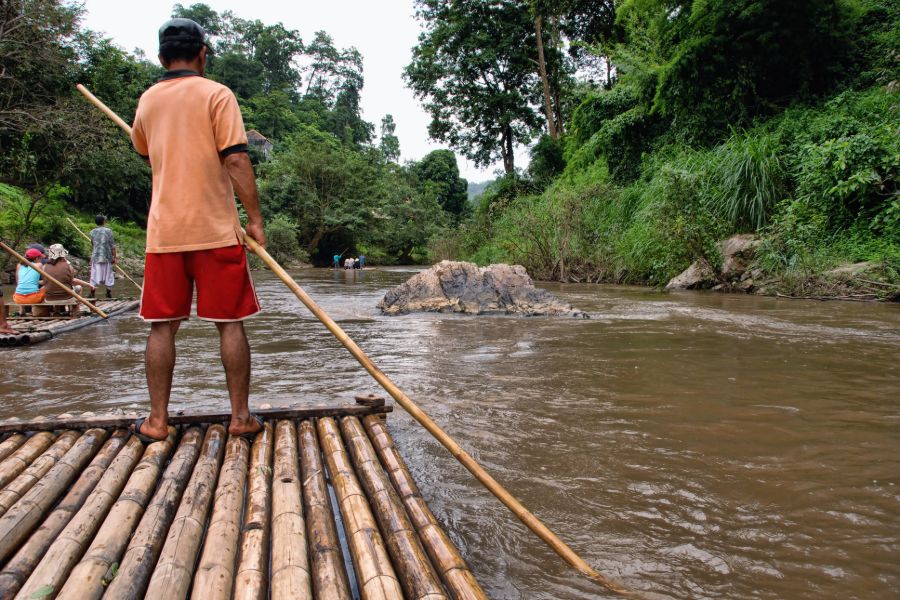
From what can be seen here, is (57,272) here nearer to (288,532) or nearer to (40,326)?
(40,326)

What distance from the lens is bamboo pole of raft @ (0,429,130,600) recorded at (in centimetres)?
128

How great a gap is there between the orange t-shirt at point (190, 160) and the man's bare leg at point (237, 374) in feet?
1.16

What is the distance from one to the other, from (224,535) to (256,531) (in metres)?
0.08

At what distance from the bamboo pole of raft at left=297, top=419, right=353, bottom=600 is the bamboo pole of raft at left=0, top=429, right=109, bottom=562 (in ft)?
2.38

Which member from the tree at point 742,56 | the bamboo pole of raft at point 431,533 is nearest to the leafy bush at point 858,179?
the tree at point 742,56

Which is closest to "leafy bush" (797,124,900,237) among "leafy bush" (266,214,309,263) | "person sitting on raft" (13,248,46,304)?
"person sitting on raft" (13,248,46,304)

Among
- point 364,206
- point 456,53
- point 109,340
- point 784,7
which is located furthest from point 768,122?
point 364,206

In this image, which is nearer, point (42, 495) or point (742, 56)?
point (42, 495)

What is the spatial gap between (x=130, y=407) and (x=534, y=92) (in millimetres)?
24969

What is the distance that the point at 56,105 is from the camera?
13.3 metres

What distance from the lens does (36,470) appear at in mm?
1840

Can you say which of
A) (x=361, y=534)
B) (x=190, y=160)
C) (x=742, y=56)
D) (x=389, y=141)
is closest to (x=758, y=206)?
(x=742, y=56)

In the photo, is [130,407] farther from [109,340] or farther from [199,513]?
[109,340]

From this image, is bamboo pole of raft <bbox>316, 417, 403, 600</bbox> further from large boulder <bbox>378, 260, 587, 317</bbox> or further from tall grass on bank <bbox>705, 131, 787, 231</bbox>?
tall grass on bank <bbox>705, 131, 787, 231</bbox>
